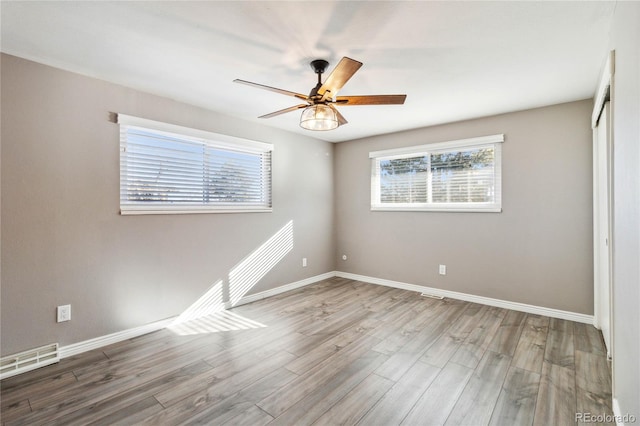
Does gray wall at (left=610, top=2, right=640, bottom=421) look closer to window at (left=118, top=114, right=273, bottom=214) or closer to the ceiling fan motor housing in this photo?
the ceiling fan motor housing

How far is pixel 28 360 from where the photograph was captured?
89.7 inches

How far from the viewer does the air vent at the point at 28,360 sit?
7.15ft

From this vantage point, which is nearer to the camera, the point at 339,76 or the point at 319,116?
the point at 339,76

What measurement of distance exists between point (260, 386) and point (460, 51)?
2828 millimetres

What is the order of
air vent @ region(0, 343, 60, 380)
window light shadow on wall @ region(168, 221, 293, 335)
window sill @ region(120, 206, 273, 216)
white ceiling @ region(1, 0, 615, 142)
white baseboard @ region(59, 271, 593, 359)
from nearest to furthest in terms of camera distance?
white ceiling @ region(1, 0, 615, 142) → air vent @ region(0, 343, 60, 380) → white baseboard @ region(59, 271, 593, 359) → window sill @ region(120, 206, 273, 216) → window light shadow on wall @ region(168, 221, 293, 335)

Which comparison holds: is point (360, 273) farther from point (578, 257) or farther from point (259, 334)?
point (578, 257)

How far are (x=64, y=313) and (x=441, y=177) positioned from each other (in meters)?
4.41

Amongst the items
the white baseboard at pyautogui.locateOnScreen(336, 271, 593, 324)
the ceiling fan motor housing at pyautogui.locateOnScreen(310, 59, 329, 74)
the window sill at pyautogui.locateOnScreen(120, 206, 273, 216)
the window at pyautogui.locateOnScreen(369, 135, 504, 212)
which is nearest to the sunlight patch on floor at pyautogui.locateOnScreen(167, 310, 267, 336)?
the window sill at pyautogui.locateOnScreen(120, 206, 273, 216)

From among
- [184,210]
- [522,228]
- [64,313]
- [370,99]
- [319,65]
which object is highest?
[319,65]

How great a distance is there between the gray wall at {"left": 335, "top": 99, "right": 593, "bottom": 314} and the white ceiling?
510mm

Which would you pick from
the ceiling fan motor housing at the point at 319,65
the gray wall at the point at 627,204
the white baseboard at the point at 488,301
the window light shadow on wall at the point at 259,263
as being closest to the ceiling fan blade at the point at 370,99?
the ceiling fan motor housing at the point at 319,65

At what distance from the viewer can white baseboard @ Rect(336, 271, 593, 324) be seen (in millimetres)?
3198

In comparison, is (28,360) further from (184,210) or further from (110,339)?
(184,210)

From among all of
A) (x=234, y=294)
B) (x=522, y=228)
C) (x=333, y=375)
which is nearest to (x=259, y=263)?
(x=234, y=294)
